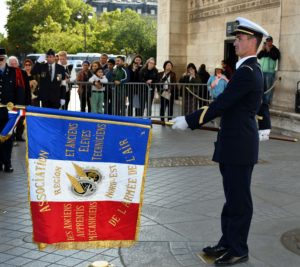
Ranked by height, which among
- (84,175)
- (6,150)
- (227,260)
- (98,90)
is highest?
(84,175)

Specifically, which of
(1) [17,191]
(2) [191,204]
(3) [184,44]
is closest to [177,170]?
(2) [191,204]

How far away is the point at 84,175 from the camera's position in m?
4.17

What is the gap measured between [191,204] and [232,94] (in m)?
2.63

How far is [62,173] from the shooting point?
4129mm

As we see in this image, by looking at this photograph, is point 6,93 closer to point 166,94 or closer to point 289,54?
point 166,94

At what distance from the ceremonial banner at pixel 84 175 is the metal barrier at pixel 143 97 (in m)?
9.76

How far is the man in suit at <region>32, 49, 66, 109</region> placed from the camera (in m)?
Result: 11.5

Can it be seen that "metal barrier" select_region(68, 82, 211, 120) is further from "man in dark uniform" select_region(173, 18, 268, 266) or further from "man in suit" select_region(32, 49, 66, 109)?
"man in dark uniform" select_region(173, 18, 268, 266)

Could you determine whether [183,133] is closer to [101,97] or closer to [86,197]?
[101,97]

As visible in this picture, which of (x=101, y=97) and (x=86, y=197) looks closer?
(x=86, y=197)

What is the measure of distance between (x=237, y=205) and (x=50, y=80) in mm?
7621

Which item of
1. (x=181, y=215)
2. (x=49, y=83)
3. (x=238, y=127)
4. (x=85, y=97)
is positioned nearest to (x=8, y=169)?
(x=49, y=83)

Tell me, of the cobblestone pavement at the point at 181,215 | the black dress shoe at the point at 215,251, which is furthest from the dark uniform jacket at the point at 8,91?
the black dress shoe at the point at 215,251

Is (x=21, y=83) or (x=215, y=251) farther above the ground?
(x=21, y=83)
